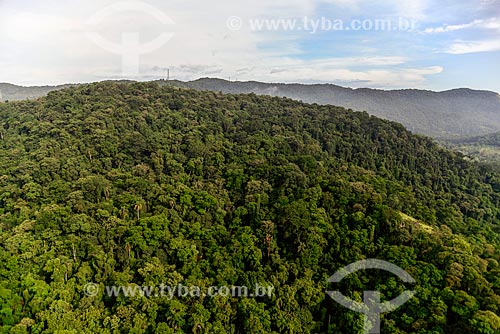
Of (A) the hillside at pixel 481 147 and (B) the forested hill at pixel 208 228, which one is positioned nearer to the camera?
(B) the forested hill at pixel 208 228

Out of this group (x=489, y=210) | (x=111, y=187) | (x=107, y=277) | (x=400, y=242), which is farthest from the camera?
(x=489, y=210)

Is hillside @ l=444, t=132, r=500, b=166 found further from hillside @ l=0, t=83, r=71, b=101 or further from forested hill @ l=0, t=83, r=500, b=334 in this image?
hillside @ l=0, t=83, r=71, b=101

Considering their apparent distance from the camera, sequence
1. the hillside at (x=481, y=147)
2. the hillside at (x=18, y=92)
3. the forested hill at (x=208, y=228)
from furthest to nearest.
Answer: the hillside at (x=481, y=147) → the hillside at (x=18, y=92) → the forested hill at (x=208, y=228)

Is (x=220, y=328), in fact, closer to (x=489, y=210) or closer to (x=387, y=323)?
(x=387, y=323)

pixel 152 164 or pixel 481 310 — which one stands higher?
pixel 152 164

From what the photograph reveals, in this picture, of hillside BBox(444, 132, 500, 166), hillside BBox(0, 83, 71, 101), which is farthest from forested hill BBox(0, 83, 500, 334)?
hillside BBox(444, 132, 500, 166)

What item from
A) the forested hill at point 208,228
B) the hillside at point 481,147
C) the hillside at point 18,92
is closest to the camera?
the forested hill at point 208,228

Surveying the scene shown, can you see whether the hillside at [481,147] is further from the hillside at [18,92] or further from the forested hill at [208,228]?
the hillside at [18,92]

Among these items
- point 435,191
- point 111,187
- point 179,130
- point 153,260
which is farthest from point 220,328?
point 435,191

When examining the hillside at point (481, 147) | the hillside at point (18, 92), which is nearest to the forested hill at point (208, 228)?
the hillside at point (18, 92)
